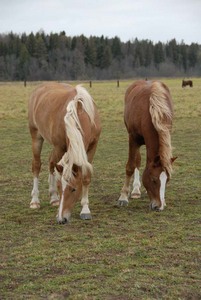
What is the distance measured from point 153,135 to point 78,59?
97475mm

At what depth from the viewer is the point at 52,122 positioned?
6.32 m

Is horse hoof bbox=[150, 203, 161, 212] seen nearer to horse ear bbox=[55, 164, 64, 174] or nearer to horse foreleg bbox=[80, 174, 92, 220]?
horse foreleg bbox=[80, 174, 92, 220]

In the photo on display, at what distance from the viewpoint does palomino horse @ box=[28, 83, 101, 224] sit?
212 inches

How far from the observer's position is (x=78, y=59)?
101625 millimetres

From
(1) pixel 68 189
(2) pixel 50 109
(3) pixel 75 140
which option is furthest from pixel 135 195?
(3) pixel 75 140

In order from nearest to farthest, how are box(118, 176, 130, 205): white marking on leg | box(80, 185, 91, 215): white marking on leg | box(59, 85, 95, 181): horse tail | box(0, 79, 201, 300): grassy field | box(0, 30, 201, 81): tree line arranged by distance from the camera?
box(0, 79, 201, 300): grassy field < box(59, 85, 95, 181): horse tail < box(80, 185, 91, 215): white marking on leg < box(118, 176, 130, 205): white marking on leg < box(0, 30, 201, 81): tree line

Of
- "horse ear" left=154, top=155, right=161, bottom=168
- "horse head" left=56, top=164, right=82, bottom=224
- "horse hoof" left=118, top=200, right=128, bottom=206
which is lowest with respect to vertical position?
"horse hoof" left=118, top=200, right=128, bottom=206

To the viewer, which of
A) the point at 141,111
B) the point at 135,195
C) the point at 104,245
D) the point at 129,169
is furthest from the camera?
the point at 135,195

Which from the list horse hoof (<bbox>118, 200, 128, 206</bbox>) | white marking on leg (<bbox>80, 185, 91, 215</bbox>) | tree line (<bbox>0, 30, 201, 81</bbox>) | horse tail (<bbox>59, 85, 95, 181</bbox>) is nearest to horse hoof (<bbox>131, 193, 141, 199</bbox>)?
horse hoof (<bbox>118, 200, 128, 206</bbox>)

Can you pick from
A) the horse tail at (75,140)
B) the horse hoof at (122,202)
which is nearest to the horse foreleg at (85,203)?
the horse tail at (75,140)

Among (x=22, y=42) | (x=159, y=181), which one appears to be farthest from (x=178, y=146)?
(x=22, y=42)

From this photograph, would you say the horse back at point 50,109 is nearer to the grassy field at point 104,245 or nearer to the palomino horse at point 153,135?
the palomino horse at point 153,135

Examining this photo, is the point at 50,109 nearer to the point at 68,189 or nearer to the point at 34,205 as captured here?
the point at 34,205

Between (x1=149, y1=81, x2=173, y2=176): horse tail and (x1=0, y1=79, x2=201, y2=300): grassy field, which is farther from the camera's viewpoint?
(x1=149, y1=81, x2=173, y2=176): horse tail
